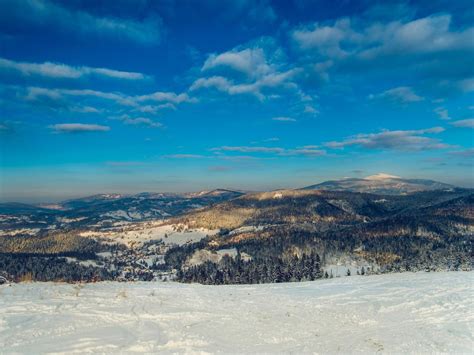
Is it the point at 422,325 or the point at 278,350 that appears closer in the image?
the point at 278,350

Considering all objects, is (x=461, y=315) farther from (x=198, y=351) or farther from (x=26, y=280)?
(x=26, y=280)

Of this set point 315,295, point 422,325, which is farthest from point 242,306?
point 422,325

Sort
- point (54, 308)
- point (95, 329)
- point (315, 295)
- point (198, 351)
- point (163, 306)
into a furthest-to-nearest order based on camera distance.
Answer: point (315, 295)
point (163, 306)
point (54, 308)
point (95, 329)
point (198, 351)

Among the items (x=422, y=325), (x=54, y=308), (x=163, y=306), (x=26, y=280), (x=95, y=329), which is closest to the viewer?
(x=95, y=329)

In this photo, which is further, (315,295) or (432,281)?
(432,281)

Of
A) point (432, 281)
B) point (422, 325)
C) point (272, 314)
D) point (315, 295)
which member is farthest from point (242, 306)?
point (432, 281)

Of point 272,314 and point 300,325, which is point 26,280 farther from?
point 300,325
